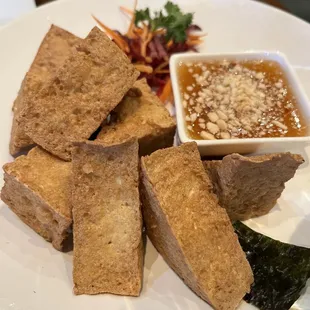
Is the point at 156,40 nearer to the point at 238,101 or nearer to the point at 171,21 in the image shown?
the point at 171,21

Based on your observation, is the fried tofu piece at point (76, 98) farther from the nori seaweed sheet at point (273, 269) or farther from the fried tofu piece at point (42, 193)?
the nori seaweed sheet at point (273, 269)

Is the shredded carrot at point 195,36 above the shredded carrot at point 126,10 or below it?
below

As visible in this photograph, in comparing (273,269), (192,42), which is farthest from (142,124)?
(192,42)

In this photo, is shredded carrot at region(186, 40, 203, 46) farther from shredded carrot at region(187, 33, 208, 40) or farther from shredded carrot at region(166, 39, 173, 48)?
shredded carrot at region(166, 39, 173, 48)

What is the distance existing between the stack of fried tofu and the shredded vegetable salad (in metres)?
0.94

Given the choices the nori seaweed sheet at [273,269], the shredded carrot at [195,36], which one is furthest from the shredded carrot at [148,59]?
the nori seaweed sheet at [273,269]

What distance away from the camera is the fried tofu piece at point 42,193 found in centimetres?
237

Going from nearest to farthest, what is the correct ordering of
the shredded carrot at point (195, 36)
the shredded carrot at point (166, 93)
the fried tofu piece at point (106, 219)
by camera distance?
1. the fried tofu piece at point (106, 219)
2. the shredded carrot at point (166, 93)
3. the shredded carrot at point (195, 36)

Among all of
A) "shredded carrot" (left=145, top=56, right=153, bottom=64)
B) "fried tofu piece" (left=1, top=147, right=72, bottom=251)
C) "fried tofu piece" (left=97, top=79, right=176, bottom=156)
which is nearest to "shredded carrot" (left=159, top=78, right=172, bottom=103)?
"shredded carrot" (left=145, top=56, right=153, bottom=64)

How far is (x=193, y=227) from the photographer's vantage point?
2.26 meters

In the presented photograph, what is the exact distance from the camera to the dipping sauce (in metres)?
2.81

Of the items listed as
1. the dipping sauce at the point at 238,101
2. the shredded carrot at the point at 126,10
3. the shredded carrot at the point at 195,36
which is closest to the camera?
the dipping sauce at the point at 238,101

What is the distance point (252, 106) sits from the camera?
9.50 ft

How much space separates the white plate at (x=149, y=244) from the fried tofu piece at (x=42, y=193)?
0.28 ft
